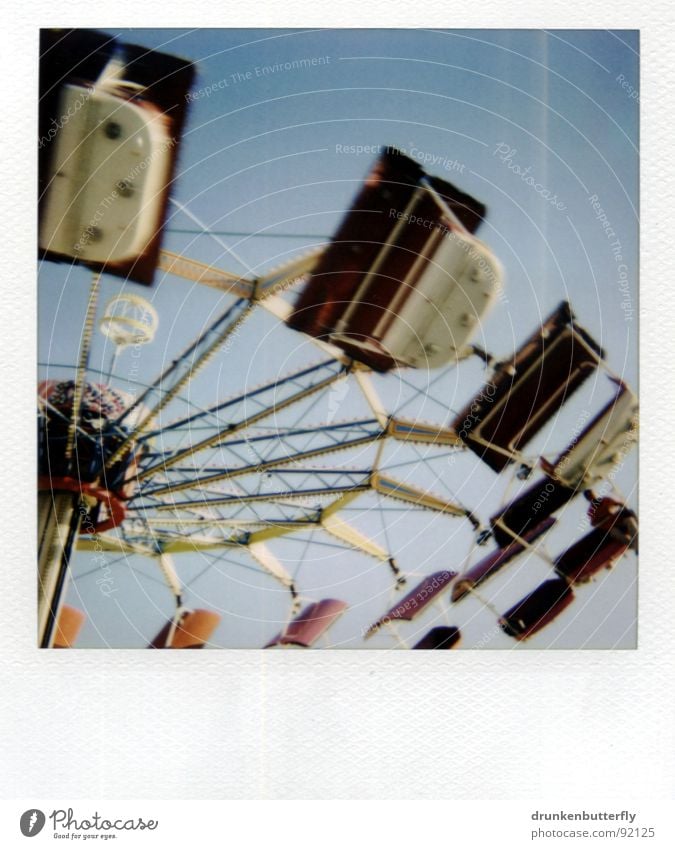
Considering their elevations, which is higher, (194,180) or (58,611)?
(194,180)

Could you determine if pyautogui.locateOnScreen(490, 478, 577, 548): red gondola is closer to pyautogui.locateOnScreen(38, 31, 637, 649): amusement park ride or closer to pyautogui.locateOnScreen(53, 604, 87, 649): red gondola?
pyautogui.locateOnScreen(38, 31, 637, 649): amusement park ride

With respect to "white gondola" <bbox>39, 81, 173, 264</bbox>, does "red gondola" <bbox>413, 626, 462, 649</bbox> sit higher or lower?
lower

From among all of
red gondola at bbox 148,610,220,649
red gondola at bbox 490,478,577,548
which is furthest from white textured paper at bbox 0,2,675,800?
red gondola at bbox 490,478,577,548

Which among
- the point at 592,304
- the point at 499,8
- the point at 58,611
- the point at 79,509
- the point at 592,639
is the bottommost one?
the point at 58,611

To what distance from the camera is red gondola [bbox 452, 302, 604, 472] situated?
122 centimetres

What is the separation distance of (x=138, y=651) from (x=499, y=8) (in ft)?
3.31

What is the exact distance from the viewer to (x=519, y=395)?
Answer: 1224 mm

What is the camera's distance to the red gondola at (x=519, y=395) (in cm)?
122

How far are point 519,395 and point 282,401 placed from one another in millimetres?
324

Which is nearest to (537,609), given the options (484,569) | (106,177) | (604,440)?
(484,569)

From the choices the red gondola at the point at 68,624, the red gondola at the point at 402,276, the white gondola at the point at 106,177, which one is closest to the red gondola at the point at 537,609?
the red gondola at the point at 402,276

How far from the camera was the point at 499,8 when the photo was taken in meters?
1.23

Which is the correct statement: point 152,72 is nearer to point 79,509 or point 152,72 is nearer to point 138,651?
point 79,509

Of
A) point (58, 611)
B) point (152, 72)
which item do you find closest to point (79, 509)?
point (58, 611)
